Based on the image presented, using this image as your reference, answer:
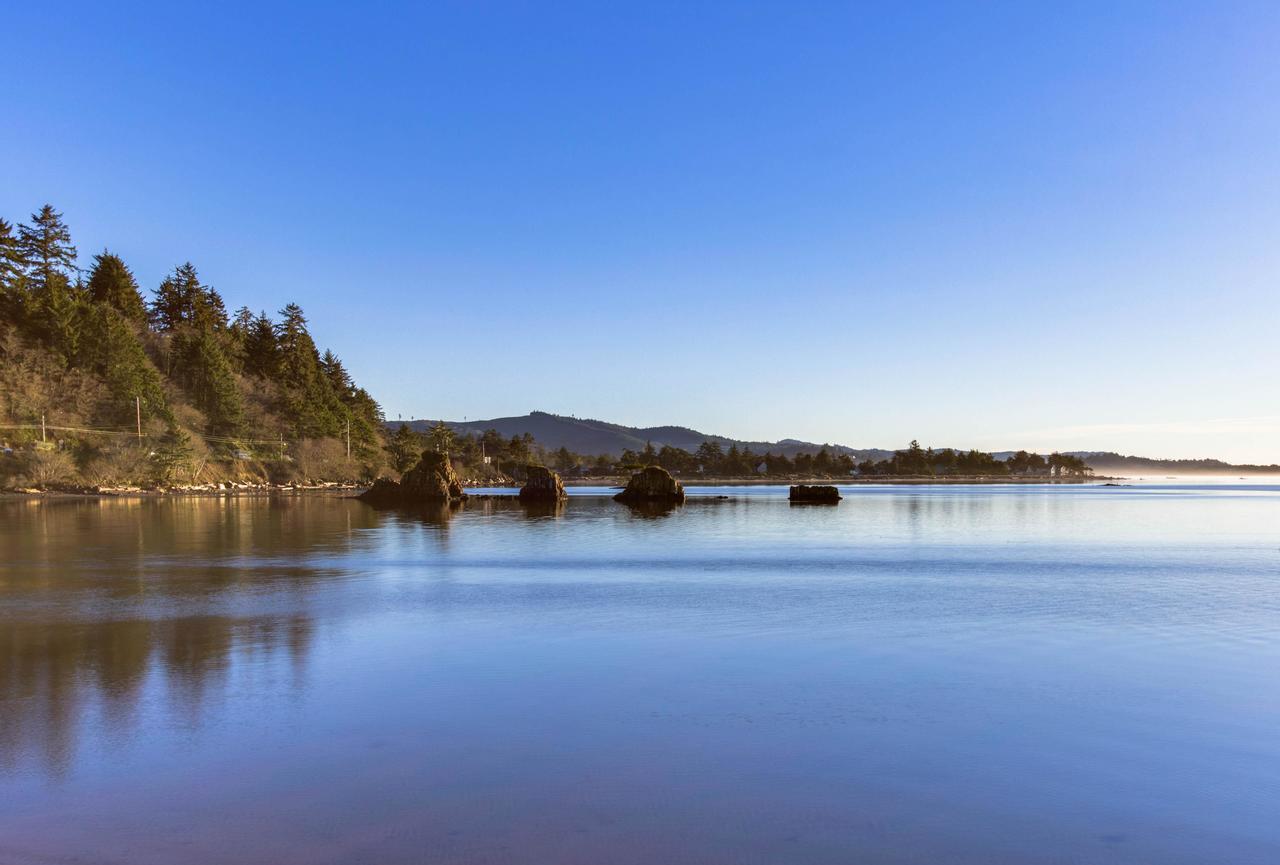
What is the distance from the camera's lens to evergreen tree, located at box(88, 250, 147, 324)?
128 meters

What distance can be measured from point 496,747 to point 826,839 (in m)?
3.76

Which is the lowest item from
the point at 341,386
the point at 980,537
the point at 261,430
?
the point at 980,537

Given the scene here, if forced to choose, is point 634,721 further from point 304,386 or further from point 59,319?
point 304,386

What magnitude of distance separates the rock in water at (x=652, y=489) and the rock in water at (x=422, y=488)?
18264mm

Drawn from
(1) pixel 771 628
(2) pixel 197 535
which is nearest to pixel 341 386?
(2) pixel 197 535

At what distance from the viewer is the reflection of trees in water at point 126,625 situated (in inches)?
387

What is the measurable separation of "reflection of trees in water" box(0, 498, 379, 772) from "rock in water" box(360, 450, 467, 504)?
144 feet

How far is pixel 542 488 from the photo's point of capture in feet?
273

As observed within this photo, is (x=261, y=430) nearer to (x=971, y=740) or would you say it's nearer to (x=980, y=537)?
(x=980, y=537)

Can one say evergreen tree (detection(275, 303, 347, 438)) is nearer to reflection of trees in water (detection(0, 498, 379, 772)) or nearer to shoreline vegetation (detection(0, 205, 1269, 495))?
shoreline vegetation (detection(0, 205, 1269, 495))

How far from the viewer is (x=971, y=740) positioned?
29.7 ft

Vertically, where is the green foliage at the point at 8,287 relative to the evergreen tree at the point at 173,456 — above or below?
above

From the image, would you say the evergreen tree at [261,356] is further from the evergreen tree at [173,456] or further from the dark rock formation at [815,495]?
the dark rock formation at [815,495]

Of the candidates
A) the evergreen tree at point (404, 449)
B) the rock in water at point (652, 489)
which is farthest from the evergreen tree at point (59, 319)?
the rock in water at point (652, 489)
